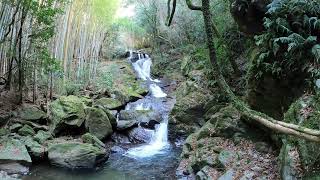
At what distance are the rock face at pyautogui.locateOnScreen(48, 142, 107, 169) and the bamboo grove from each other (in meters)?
2.48

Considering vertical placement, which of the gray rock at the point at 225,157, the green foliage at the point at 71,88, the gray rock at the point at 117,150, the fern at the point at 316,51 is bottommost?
the gray rock at the point at 117,150

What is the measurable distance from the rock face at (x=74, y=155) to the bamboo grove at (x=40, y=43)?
2485 mm

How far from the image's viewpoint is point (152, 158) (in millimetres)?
9422

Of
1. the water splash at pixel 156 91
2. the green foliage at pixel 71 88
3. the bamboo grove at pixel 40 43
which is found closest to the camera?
the bamboo grove at pixel 40 43

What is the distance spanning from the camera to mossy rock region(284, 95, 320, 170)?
481 cm

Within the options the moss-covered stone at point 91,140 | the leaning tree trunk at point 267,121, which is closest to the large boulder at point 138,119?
the moss-covered stone at point 91,140

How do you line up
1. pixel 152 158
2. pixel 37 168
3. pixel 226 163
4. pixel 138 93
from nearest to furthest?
pixel 226 163
pixel 37 168
pixel 152 158
pixel 138 93

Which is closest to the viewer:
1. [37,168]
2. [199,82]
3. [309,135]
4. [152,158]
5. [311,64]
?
[309,135]

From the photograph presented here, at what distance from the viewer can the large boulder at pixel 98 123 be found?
10430mm

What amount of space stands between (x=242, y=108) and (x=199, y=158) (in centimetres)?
150

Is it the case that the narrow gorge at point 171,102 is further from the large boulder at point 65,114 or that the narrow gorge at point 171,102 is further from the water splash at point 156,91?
the water splash at point 156,91

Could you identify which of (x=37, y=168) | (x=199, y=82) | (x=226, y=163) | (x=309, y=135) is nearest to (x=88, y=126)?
(x=37, y=168)

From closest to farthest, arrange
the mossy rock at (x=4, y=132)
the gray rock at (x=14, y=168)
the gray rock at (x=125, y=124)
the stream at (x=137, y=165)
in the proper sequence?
1. the gray rock at (x=14, y=168)
2. the stream at (x=137, y=165)
3. the mossy rock at (x=4, y=132)
4. the gray rock at (x=125, y=124)

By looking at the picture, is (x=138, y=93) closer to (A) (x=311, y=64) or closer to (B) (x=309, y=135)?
(A) (x=311, y=64)
